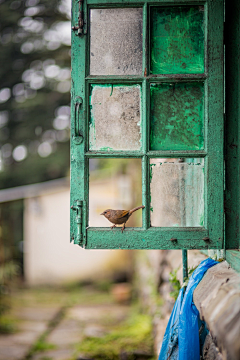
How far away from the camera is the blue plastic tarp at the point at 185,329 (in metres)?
1.58

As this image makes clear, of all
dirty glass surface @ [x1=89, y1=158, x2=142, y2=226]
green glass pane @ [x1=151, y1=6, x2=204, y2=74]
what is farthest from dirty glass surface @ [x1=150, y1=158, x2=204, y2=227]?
dirty glass surface @ [x1=89, y1=158, x2=142, y2=226]

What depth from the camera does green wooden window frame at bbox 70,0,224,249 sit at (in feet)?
5.41

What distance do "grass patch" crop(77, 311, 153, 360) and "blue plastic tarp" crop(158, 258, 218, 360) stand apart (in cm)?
215

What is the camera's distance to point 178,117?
1.69m

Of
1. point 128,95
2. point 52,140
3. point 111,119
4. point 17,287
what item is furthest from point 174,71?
point 52,140

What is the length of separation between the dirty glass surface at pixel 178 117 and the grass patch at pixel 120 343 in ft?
9.28

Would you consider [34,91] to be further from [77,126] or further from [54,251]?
[77,126]

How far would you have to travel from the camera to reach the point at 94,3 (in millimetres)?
1693

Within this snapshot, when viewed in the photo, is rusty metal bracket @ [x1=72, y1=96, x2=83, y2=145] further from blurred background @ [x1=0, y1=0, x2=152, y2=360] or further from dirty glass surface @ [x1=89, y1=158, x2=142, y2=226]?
dirty glass surface @ [x1=89, y1=158, x2=142, y2=226]

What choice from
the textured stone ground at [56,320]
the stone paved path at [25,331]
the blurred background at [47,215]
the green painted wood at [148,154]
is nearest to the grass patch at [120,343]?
the blurred background at [47,215]

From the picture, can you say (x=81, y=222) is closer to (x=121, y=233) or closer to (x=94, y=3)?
(x=121, y=233)

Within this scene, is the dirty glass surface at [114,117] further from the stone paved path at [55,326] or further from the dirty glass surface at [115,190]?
the dirty glass surface at [115,190]

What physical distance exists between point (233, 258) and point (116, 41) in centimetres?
119

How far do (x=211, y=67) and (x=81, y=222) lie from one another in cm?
98
